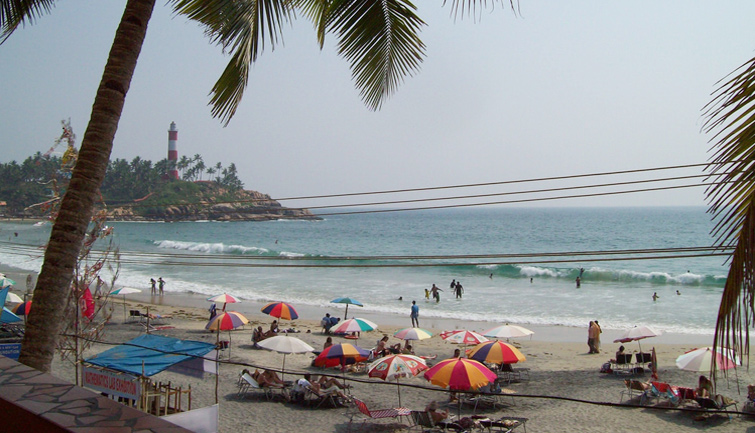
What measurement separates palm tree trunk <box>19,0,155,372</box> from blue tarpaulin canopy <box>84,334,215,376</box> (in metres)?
2.91

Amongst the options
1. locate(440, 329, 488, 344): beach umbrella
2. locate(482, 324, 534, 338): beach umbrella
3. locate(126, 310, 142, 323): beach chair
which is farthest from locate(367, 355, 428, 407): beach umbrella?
locate(126, 310, 142, 323): beach chair

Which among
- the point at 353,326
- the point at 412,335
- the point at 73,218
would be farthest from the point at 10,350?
the point at 412,335

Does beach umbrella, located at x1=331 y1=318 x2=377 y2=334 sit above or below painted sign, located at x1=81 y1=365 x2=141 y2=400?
below

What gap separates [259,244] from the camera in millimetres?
81312

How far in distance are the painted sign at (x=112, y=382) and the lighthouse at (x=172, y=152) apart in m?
108

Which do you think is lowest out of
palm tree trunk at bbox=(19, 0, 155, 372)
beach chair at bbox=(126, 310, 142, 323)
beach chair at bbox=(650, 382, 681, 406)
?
beach chair at bbox=(126, 310, 142, 323)

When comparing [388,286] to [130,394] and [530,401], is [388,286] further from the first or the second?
[130,394]

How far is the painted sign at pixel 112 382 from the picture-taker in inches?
304

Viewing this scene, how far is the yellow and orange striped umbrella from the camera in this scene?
1013 cm

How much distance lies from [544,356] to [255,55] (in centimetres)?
1559

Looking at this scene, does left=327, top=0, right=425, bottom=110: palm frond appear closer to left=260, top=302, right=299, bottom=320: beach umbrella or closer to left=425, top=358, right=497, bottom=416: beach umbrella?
left=425, top=358, right=497, bottom=416: beach umbrella

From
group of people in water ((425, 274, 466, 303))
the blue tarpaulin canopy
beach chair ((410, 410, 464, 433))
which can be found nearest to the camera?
the blue tarpaulin canopy

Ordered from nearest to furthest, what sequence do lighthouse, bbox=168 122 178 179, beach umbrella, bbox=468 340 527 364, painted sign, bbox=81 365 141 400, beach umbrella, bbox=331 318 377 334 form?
1. painted sign, bbox=81 365 141 400
2. beach umbrella, bbox=468 340 527 364
3. beach umbrella, bbox=331 318 377 334
4. lighthouse, bbox=168 122 178 179

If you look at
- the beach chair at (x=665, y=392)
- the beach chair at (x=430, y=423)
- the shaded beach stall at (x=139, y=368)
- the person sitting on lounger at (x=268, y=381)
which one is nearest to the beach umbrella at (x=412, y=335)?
the person sitting on lounger at (x=268, y=381)
